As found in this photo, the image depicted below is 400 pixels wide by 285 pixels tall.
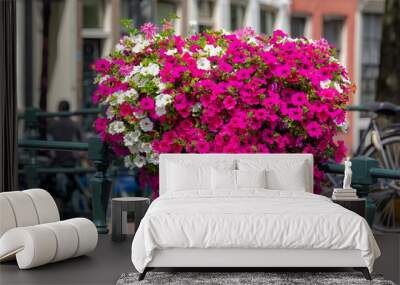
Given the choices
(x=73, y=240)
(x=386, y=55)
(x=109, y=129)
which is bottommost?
(x=73, y=240)

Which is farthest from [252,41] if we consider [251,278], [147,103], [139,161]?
[251,278]

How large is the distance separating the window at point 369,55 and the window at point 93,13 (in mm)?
8015

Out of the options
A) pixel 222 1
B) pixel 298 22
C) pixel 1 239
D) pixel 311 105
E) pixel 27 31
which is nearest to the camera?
pixel 1 239

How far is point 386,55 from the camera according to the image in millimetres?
10508

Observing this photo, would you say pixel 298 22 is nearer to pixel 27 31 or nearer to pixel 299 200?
pixel 27 31

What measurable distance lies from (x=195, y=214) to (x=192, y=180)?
1142 mm

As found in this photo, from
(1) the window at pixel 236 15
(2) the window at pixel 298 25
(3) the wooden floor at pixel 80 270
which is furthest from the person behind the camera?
(2) the window at pixel 298 25

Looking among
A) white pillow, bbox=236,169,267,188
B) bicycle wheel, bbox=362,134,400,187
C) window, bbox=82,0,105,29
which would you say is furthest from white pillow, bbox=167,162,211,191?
window, bbox=82,0,105,29

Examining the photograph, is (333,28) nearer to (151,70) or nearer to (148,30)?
(148,30)

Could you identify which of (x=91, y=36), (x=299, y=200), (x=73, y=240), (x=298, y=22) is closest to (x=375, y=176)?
(x=299, y=200)

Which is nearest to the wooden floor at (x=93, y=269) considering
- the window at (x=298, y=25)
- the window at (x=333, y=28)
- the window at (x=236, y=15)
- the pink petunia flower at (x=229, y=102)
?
the pink petunia flower at (x=229, y=102)

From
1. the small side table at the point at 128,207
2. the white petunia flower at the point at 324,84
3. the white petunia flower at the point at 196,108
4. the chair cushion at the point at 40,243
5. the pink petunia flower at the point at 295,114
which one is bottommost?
the chair cushion at the point at 40,243

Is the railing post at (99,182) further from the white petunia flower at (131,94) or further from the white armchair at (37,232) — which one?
the white armchair at (37,232)

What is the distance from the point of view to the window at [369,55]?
23.0 m
